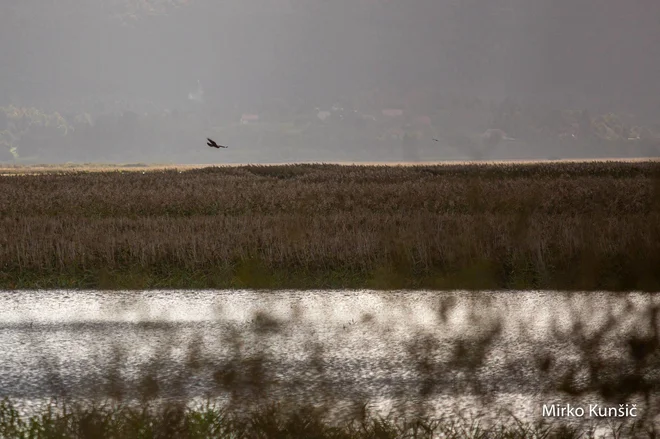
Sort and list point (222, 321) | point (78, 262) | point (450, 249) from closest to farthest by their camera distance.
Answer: point (222, 321) → point (450, 249) → point (78, 262)

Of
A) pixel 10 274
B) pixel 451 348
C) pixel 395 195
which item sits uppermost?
pixel 395 195

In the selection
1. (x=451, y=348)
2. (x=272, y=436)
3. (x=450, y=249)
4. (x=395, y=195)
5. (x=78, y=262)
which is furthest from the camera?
(x=395, y=195)

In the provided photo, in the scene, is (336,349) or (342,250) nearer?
(336,349)

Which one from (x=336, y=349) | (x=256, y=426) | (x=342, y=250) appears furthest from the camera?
(x=342, y=250)

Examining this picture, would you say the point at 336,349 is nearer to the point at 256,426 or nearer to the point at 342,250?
the point at 256,426

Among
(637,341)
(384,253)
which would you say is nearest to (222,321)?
(637,341)

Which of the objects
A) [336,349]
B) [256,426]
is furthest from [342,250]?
[256,426]

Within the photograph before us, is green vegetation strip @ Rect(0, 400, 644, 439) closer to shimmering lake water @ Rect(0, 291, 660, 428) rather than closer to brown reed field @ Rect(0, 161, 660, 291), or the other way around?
shimmering lake water @ Rect(0, 291, 660, 428)

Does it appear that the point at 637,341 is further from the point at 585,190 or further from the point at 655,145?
the point at 585,190

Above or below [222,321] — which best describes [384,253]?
above

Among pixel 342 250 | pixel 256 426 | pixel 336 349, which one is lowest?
pixel 256 426

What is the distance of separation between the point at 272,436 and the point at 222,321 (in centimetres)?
477

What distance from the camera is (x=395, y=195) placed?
30250mm

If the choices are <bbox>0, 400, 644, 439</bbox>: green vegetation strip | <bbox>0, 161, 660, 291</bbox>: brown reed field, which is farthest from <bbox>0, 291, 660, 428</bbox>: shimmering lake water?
<bbox>0, 161, 660, 291</bbox>: brown reed field
